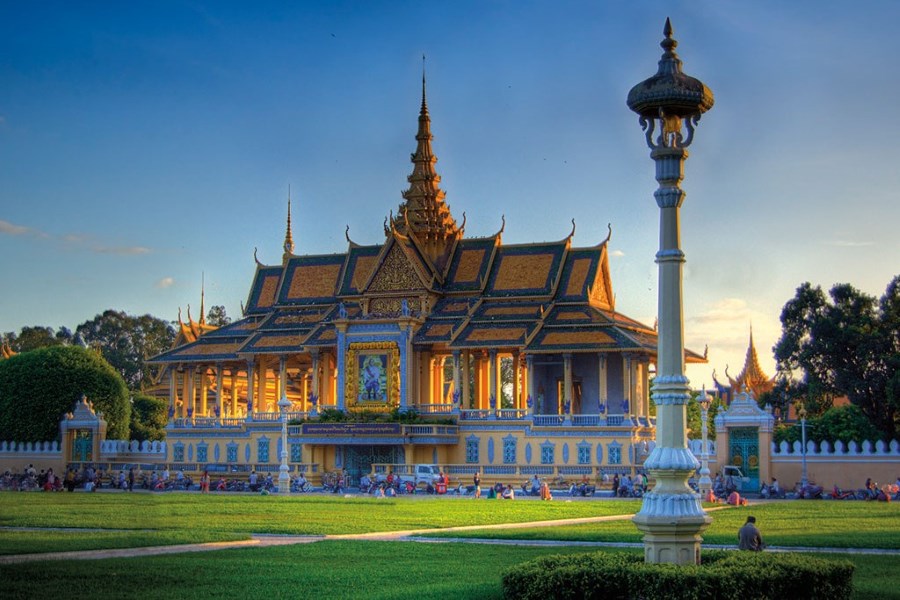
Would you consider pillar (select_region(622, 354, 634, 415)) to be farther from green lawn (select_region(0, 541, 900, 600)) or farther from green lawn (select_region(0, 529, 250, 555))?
green lawn (select_region(0, 541, 900, 600))

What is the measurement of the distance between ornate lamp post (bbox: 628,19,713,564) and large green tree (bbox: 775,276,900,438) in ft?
126

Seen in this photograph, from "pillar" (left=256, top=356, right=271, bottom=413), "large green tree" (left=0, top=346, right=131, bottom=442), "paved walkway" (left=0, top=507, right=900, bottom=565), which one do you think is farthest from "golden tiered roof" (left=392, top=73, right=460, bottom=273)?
"paved walkway" (left=0, top=507, right=900, bottom=565)

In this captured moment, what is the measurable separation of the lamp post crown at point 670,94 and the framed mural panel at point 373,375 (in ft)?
164

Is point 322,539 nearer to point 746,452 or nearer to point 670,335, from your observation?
point 670,335

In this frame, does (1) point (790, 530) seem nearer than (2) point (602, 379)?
Yes

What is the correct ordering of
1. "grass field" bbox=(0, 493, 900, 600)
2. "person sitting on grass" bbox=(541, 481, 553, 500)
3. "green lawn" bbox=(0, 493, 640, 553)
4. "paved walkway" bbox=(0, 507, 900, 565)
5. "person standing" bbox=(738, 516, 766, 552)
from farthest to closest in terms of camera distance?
"person sitting on grass" bbox=(541, 481, 553, 500) → "green lawn" bbox=(0, 493, 640, 553) → "paved walkway" bbox=(0, 507, 900, 565) → "person standing" bbox=(738, 516, 766, 552) → "grass field" bbox=(0, 493, 900, 600)

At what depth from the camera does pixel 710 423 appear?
91.5 m

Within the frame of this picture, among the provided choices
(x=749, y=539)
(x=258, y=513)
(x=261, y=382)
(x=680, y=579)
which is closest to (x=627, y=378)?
(x=261, y=382)

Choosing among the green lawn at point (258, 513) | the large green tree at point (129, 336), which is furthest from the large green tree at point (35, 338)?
the green lawn at point (258, 513)

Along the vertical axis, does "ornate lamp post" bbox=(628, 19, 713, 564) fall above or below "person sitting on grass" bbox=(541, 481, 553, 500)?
above

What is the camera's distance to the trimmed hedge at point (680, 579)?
16.9 meters

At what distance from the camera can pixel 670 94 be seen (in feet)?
63.2

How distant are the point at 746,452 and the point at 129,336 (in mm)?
71623

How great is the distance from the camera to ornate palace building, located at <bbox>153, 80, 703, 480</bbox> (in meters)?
63.3
